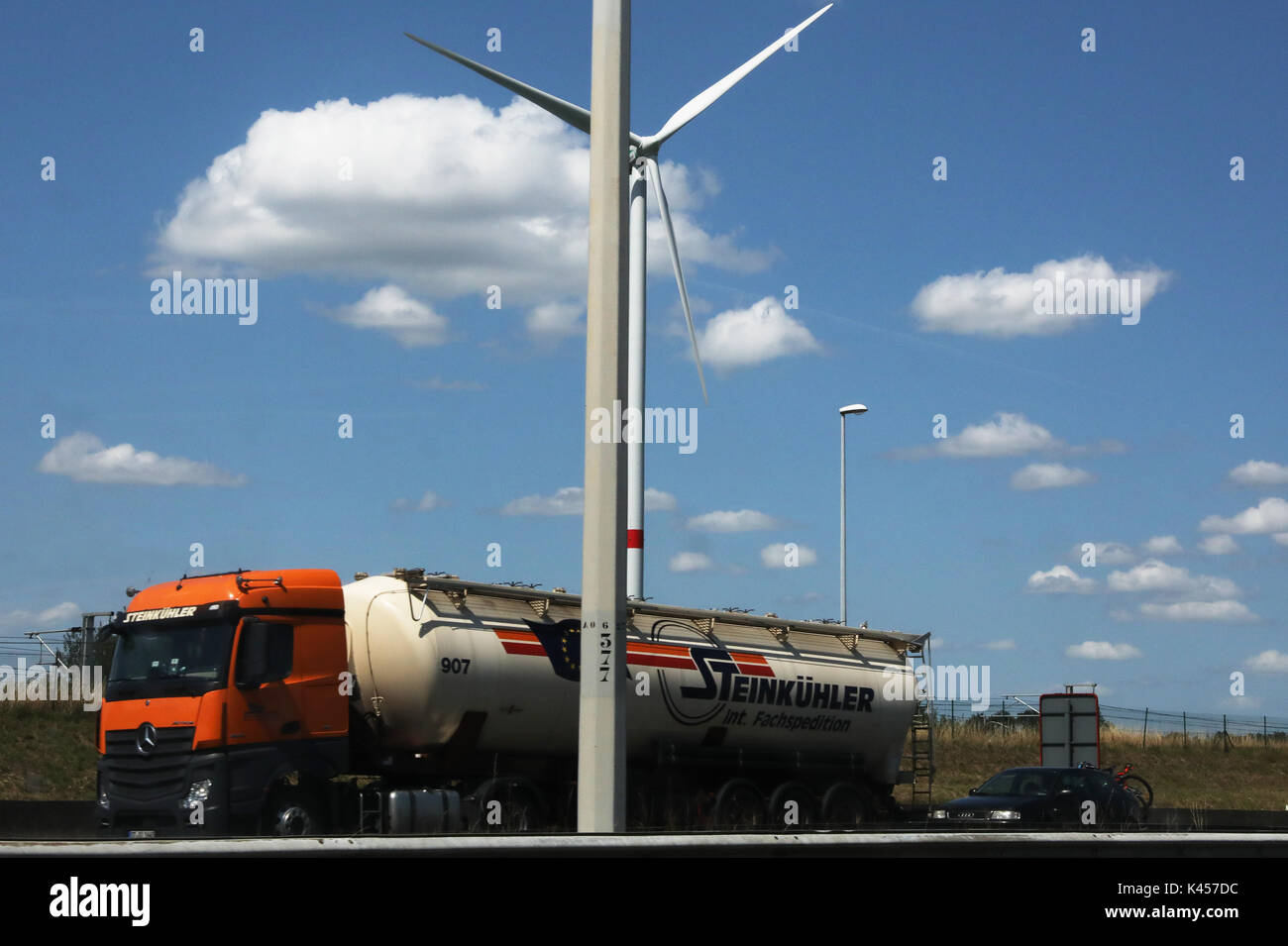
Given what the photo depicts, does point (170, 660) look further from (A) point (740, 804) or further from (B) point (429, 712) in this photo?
(A) point (740, 804)

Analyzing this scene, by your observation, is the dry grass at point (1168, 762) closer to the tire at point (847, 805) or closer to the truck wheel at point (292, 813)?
the tire at point (847, 805)

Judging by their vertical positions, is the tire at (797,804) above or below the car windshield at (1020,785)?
below

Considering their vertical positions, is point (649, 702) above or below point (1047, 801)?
above

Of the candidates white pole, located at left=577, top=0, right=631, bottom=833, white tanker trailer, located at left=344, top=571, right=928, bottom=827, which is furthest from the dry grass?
white pole, located at left=577, top=0, right=631, bottom=833

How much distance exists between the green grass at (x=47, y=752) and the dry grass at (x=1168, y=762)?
19.7 meters

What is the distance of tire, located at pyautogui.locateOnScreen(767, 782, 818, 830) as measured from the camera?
906 inches

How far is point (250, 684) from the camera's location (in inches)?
682

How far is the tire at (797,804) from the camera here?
2302 centimetres

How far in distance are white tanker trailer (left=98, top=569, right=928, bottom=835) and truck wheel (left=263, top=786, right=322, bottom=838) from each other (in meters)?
0.03

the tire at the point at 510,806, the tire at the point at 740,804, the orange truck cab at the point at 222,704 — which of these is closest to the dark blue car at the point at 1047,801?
the tire at the point at 740,804

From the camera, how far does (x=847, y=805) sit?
79.9 feet

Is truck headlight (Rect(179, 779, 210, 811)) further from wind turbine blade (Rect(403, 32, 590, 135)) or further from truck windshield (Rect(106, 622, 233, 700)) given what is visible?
wind turbine blade (Rect(403, 32, 590, 135))

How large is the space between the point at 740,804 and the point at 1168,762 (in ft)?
107

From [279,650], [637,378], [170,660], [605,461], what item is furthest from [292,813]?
[637,378]
